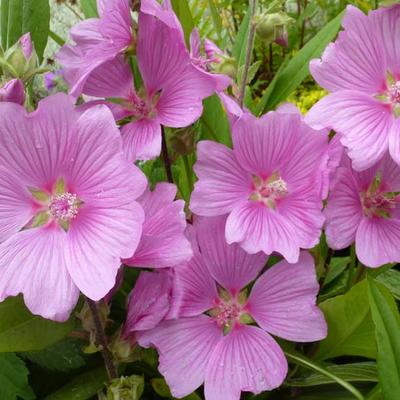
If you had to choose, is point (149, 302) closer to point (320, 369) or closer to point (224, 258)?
point (224, 258)

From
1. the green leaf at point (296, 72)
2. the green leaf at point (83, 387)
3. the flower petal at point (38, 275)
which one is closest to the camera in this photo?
the flower petal at point (38, 275)

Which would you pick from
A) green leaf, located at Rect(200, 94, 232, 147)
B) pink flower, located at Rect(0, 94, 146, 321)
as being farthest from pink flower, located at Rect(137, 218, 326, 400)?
green leaf, located at Rect(200, 94, 232, 147)

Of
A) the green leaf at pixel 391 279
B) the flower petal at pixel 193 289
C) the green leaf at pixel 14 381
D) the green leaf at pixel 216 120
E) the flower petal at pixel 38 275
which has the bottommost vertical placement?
the green leaf at pixel 14 381

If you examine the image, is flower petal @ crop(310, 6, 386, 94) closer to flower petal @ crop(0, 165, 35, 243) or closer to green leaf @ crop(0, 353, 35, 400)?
flower petal @ crop(0, 165, 35, 243)

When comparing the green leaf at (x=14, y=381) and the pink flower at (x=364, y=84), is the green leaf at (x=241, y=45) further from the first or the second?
the green leaf at (x=14, y=381)

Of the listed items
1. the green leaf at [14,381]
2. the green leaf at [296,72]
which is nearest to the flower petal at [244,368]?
the green leaf at [14,381]
